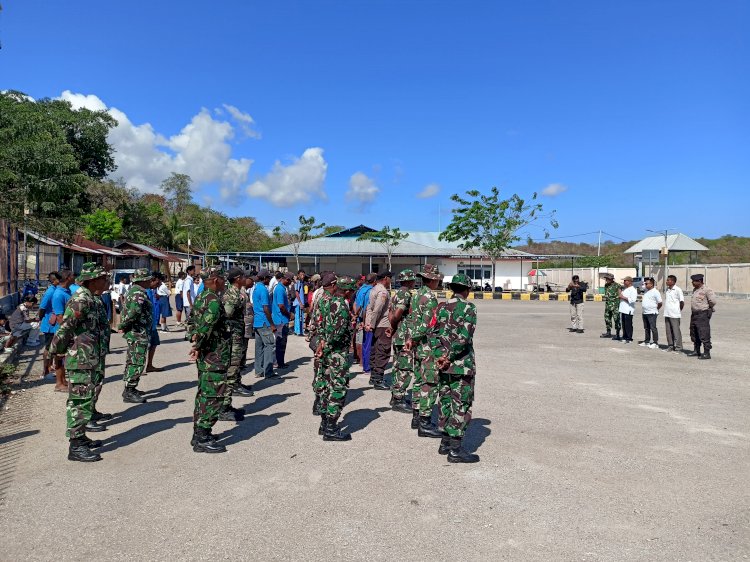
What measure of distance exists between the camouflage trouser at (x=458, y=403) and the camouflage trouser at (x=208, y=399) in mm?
2162

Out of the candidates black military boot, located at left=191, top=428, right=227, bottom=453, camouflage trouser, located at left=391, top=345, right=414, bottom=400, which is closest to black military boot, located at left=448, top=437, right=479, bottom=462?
camouflage trouser, located at left=391, top=345, right=414, bottom=400

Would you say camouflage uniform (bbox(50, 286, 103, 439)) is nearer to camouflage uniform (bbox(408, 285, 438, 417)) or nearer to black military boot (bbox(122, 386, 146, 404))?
black military boot (bbox(122, 386, 146, 404))

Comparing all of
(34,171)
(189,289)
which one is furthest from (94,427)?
(34,171)

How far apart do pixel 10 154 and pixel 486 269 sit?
33981 millimetres

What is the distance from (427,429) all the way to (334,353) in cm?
129

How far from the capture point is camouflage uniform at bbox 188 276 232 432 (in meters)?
5.12

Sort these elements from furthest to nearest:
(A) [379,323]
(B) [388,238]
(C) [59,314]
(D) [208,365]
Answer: (B) [388,238], (A) [379,323], (C) [59,314], (D) [208,365]

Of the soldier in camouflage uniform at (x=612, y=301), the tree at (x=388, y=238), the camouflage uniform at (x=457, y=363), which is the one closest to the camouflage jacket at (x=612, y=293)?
the soldier in camouflage uniform at (x=612, y=301)

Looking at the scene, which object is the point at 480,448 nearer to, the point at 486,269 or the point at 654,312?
the point at 654,312

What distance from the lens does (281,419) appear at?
631cm

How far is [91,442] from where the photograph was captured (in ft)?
16.6

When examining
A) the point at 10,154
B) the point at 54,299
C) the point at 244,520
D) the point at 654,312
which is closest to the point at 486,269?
the point at 654,312

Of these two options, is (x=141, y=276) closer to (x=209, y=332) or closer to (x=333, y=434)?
(x=209, y=332)

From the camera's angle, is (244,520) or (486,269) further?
(486,269)
